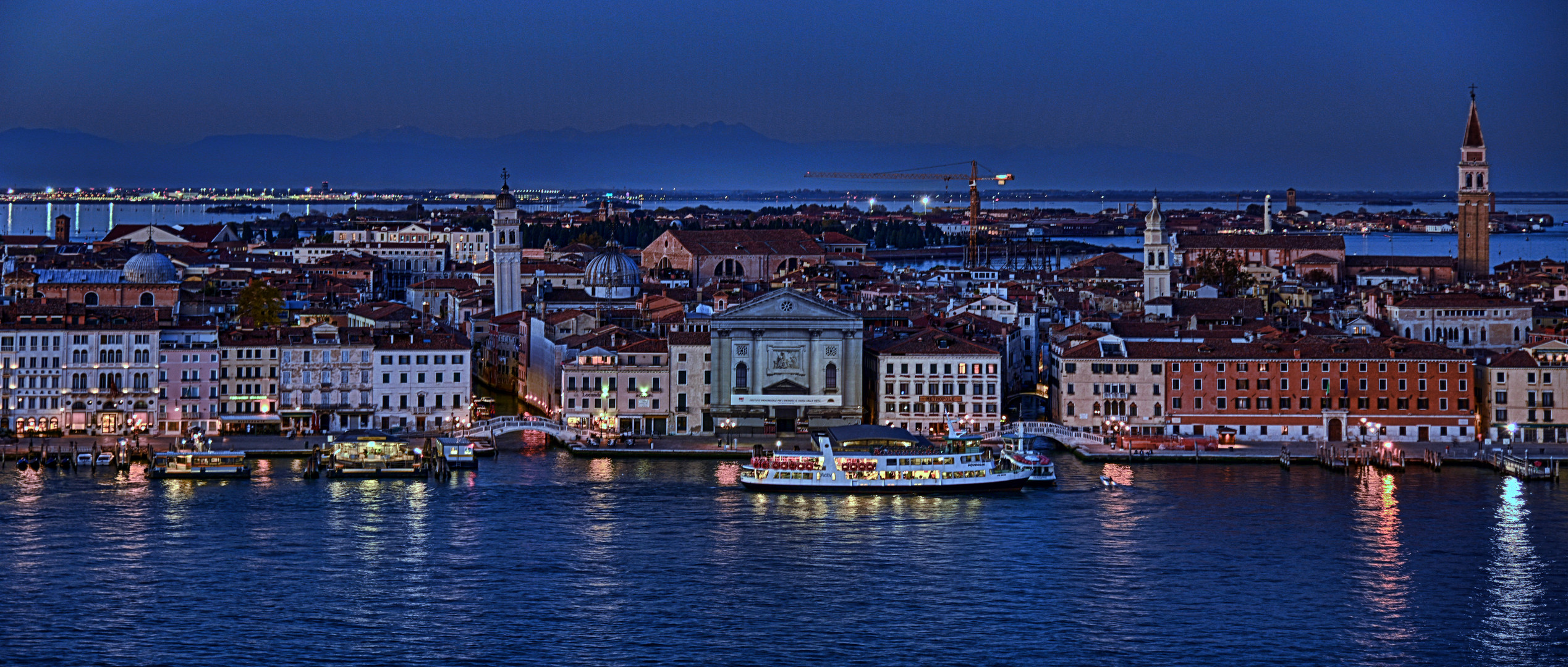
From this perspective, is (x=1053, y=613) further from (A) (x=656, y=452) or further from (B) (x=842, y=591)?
(A) (x=656, y=452)

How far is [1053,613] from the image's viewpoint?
25.6 meters

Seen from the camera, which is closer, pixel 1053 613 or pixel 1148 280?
pixel 1053 613

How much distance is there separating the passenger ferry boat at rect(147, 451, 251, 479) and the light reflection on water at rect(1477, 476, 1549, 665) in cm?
1744

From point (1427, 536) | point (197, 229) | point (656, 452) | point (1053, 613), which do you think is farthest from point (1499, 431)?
point (197, 229)

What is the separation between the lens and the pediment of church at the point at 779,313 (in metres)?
39.8

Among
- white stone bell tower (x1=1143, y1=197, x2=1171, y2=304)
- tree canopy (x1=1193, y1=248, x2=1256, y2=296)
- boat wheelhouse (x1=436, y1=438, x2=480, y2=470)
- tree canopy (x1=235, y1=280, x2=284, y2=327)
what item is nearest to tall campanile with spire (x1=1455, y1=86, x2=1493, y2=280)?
tree canopy (x1=1193, y1=248, x2=1256, y2=296)

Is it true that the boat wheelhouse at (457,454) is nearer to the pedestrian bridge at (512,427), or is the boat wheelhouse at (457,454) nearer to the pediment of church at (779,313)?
the pedestrian bridge at (512,427)

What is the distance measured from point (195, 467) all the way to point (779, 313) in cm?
997

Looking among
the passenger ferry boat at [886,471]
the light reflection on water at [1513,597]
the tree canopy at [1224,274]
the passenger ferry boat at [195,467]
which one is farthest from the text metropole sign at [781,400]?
the tree canopy at [1224,274]

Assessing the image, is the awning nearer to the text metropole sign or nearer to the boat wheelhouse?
the boat wheelhouse

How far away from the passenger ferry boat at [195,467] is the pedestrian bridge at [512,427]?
4.73 meters

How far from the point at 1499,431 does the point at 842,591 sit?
53.7ft

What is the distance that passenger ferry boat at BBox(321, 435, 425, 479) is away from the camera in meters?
35.4

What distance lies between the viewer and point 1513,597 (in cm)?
2659
